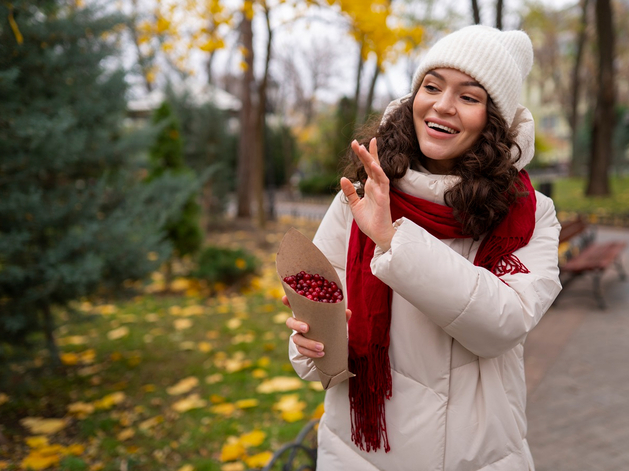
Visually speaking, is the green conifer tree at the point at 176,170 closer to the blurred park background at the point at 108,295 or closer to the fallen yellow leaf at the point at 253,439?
the blurred park background at the point at 108,295

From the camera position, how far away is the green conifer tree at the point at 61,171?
331cm

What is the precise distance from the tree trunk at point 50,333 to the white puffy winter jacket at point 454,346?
331cm

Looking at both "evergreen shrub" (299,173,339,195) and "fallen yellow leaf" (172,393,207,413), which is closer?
"fallen yellow leaf" (172,393,207,413)

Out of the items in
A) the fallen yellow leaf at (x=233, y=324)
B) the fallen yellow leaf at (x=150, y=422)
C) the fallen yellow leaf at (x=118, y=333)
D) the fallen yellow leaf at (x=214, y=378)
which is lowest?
the fallen yellow leaf at (x=118, y=333)

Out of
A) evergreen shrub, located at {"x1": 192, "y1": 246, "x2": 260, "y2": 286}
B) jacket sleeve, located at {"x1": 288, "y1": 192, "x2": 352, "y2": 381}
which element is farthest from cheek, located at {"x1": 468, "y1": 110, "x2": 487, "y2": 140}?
evergreen shrub, located at {"x1": 192, "y1": 246, "x2": 260, "y2": 286}

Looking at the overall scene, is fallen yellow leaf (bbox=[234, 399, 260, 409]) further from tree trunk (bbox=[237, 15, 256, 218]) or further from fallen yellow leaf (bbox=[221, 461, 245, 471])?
tree trunk (bbox=[237, 15, 256, 218])

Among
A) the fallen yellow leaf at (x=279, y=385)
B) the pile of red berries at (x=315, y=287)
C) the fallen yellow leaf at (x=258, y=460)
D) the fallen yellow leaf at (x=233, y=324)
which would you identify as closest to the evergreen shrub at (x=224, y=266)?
the fallen yellow leaf at (x=233, y=324)

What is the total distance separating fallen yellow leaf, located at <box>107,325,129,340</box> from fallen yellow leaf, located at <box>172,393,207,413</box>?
1.77 m

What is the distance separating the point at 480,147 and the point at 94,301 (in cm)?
359

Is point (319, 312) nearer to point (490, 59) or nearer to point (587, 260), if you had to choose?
point (490, 59)

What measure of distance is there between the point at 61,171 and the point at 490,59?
3556 mm

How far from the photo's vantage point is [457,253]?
127cm

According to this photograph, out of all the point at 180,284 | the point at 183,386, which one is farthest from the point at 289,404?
the point at 180,284

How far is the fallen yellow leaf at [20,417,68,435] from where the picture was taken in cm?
326
